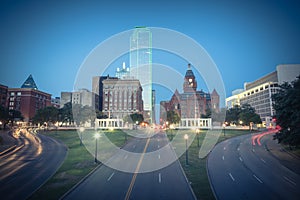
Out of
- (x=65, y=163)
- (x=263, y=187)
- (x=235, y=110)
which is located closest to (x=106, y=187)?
(x=65, y=163)

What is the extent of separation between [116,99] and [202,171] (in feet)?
399

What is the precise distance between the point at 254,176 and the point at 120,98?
12430 cm

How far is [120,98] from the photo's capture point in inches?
5502

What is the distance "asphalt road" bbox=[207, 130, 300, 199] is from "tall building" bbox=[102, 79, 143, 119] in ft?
364

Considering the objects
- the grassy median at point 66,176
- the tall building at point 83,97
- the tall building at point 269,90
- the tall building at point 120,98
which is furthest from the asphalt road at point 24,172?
the tall building at point 83,97

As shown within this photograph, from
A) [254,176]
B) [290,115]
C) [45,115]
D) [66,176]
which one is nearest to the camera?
[66,176]

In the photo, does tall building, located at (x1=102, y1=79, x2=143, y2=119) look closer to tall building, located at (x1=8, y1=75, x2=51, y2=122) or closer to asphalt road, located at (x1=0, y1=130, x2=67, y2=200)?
tall building, located at (x1=8, y1=75, x2=51, y2=122)

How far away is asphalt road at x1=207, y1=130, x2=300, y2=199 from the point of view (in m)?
16.4

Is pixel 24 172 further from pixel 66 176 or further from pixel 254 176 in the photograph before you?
pixel 254 176

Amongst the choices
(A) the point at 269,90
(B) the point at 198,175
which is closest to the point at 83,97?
(A) the point at 269,90

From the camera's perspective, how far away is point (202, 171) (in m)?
22.6

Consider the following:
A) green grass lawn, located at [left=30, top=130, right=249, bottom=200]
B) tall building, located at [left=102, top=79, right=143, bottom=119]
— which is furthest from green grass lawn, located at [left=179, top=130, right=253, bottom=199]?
tall building, located at [left=102, top=79, right=143, bottom=119]

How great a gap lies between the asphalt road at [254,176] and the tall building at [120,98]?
11084cm

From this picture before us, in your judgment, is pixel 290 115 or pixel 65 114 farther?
pixel 65 114
